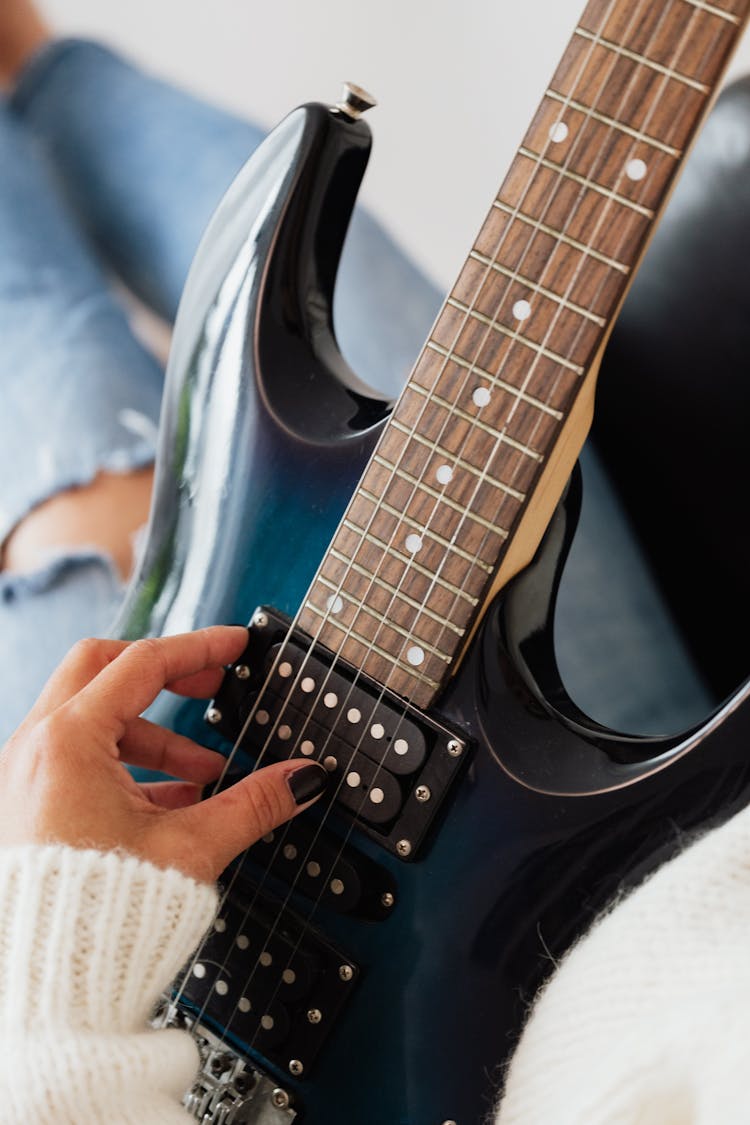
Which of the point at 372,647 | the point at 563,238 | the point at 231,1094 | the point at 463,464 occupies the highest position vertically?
the point at 563,238

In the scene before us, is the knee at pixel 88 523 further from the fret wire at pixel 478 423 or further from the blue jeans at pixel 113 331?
the fret wire at pixel 478 423

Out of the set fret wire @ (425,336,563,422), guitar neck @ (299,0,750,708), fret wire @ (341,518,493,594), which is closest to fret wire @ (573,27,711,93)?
guitar neck @ (299,0,750,708)

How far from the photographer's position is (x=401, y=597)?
53 cm

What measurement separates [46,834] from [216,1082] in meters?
0.18

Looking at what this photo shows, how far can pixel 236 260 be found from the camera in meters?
0.61

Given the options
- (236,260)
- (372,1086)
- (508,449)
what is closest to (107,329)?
(236,260)

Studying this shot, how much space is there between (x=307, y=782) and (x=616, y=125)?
1.13 ft

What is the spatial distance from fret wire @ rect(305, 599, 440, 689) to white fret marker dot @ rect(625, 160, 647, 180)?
0.83 ft

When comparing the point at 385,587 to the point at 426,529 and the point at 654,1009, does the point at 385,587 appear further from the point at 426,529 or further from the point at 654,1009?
the point at 654,1009

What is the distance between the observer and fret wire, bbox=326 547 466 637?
519 mm

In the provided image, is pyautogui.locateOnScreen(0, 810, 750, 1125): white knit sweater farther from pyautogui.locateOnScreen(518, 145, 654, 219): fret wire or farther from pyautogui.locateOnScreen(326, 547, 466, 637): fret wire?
pyautogui.locateOnScreen(518, 145, 654, 219): fret wire

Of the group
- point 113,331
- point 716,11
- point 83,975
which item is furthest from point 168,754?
point 113,331

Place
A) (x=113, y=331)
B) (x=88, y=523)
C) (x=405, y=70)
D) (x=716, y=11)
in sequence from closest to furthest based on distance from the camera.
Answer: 1. (x=716, y=11)
2. (x=88, y=523)
3. (x=113, y=331)
4. (x=405, y=70)

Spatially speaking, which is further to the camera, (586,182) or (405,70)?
(405,70)
